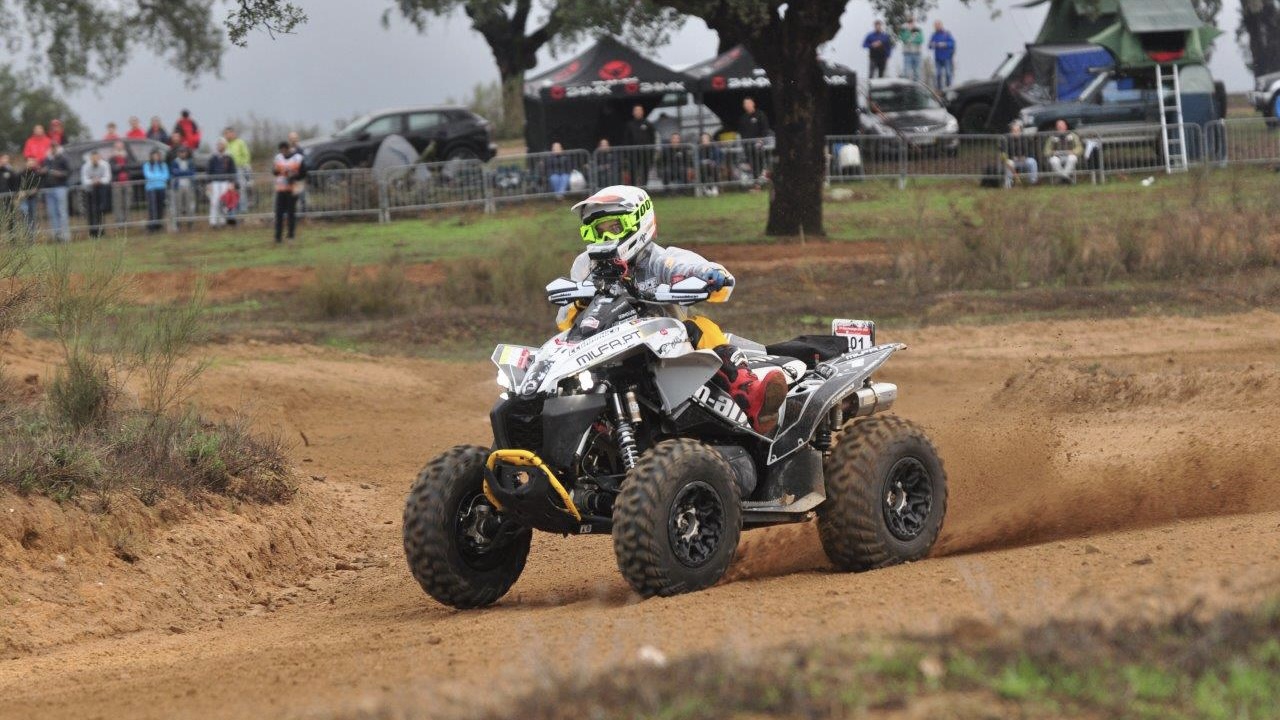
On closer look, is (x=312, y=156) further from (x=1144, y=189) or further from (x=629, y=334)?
(x=629, y=334)

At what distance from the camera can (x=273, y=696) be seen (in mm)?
5871

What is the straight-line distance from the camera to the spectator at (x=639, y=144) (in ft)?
93.9

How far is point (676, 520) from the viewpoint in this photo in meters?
7.38

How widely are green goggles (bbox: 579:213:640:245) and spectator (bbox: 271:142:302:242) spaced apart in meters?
20.1

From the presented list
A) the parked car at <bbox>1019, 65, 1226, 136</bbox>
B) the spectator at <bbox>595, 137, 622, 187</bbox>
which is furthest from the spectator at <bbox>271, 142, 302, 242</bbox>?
the parked car at <bbox>1019, 65, 1226, 136</bbox>

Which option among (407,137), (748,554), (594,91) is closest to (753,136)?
(594,91)

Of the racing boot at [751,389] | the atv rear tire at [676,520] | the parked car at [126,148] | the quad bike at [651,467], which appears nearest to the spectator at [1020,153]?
the parked car at [126,148]

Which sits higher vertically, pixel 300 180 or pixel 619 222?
pixel 300 180

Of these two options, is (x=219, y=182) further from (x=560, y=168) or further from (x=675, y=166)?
(x=675, y=166)

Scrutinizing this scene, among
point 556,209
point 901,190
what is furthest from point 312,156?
point 901,190

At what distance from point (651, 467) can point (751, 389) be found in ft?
4.04

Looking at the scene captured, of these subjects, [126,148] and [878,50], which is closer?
[126,148]

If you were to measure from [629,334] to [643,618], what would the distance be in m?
1.65

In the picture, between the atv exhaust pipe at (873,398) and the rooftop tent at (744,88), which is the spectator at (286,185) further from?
the atv exhaust pipe at (873,398)
